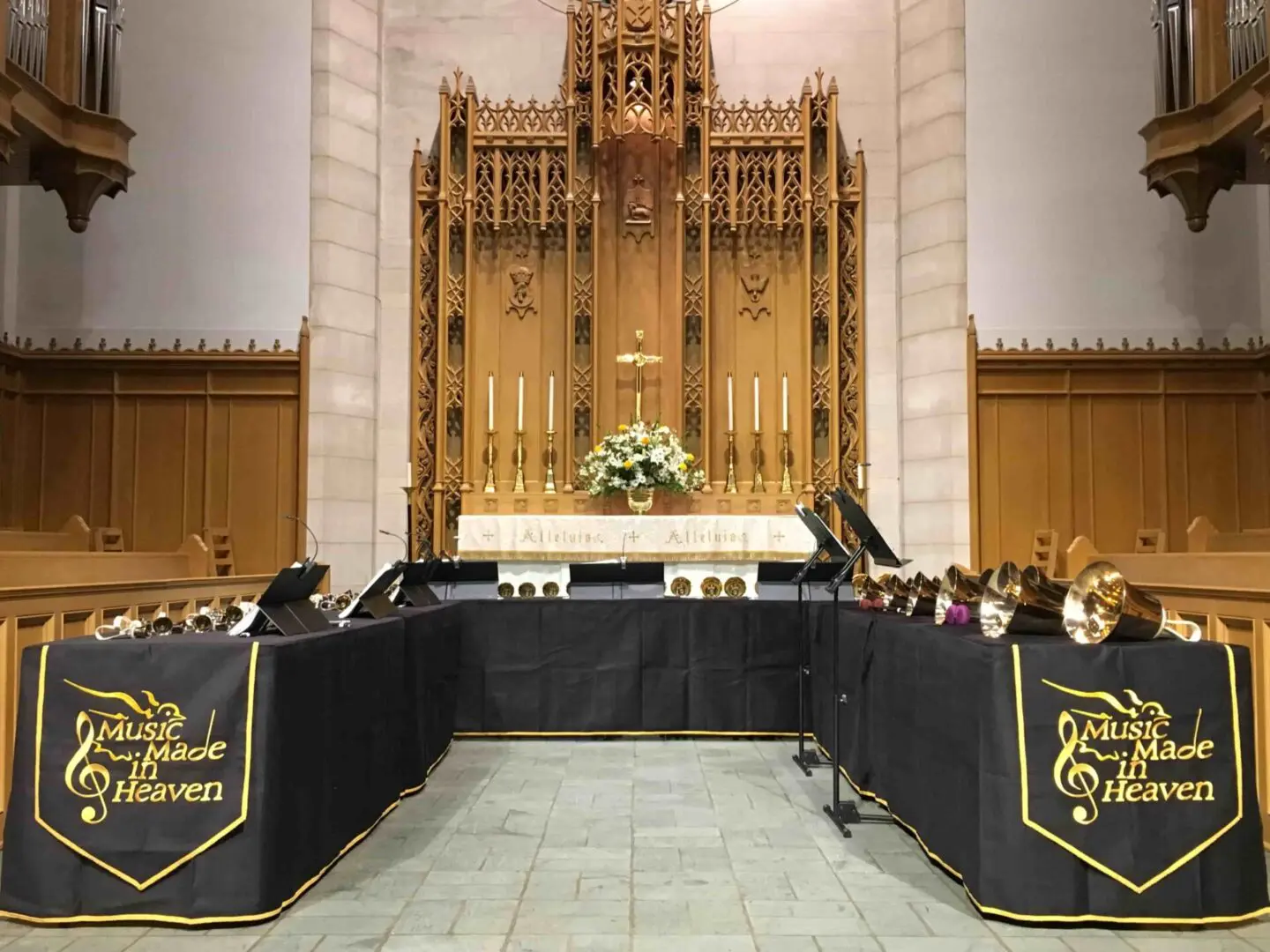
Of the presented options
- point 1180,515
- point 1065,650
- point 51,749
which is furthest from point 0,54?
point 1180,515

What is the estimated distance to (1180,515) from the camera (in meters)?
10.2

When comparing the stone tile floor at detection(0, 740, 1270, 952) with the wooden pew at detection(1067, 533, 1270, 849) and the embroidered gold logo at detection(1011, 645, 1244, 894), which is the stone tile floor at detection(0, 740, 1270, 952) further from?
the wooden pew at detection(1067, 533, 1270, 849)

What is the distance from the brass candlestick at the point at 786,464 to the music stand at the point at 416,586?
428 centimetres

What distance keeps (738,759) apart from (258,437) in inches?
254

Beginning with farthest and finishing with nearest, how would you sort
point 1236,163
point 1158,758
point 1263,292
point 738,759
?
point 1263,292, point 1236,163, point 738,759, point 1158,758

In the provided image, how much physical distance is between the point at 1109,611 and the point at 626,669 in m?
3.90

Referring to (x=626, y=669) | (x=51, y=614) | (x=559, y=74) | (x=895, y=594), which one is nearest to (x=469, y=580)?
(x=626, y=669)

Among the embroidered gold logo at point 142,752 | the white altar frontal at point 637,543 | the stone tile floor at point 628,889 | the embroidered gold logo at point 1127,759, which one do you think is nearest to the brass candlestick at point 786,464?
the white altar frontal at point 637,543

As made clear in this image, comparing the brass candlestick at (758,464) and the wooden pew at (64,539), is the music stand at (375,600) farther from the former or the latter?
the brass candlestick at (758,464)

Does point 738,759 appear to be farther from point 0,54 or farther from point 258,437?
point 0,54

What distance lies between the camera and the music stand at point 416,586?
613 cm

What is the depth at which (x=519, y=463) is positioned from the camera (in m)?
10.0

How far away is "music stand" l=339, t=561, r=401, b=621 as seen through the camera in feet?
16.0

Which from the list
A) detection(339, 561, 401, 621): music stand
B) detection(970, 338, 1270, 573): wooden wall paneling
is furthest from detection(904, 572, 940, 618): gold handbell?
detection(970, 338, 1270, 573): wooden wall paneling
